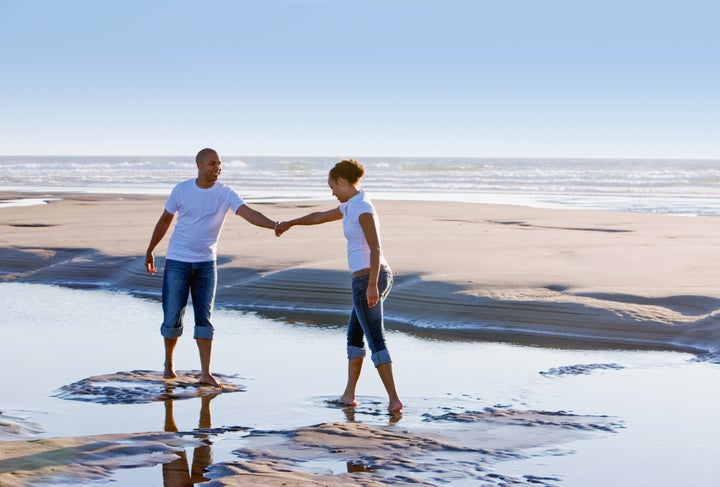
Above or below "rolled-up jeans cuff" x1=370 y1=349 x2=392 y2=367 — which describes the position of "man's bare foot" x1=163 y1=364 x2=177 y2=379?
below

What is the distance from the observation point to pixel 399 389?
24.7ft

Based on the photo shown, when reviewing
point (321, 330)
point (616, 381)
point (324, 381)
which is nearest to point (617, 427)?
point (616, 381)

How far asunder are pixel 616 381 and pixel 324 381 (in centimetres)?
225

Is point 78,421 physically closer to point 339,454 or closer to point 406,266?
point 339,454

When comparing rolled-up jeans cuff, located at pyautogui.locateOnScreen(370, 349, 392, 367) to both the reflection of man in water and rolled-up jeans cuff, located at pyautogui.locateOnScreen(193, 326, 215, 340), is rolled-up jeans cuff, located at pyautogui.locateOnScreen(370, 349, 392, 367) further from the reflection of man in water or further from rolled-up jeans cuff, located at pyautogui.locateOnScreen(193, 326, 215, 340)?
rolled-up jeans cuff, located at pyautogui.locateOnScreen(193, 326, 215, 340)

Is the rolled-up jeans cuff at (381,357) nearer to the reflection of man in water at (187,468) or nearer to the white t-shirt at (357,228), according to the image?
the white t-shirt at (357,228)

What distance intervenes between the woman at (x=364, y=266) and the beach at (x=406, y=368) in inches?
8.7

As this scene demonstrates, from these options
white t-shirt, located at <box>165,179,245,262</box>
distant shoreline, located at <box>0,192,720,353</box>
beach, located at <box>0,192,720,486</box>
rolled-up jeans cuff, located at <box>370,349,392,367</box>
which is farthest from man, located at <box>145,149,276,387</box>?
distant shoreline, located at <box>0,192,720,353</box>

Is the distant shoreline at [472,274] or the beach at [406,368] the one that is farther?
the distant shoreline at [472,274]

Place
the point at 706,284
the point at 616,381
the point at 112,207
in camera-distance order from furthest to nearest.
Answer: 1. the point at 112,207
2. the point at 706,284
3. the point at 616,381

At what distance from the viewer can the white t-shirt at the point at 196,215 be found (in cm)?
774

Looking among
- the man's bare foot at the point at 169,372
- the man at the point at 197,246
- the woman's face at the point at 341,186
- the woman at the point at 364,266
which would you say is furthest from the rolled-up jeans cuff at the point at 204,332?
the woman's face at the point at 341,186

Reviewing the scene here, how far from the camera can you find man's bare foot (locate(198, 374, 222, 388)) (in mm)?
7499

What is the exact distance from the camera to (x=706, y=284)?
443 inches
